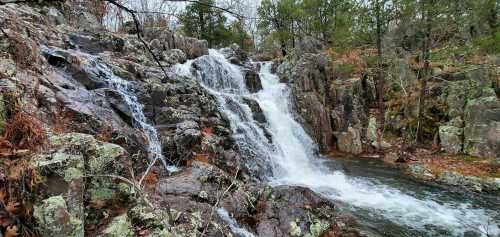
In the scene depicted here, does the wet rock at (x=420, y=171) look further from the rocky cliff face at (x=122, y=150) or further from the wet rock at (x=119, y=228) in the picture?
the wet rock at (x=119, y=228)

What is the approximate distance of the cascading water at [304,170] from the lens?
677cm

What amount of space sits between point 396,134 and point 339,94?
3.32 meters

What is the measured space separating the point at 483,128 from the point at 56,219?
13.1m

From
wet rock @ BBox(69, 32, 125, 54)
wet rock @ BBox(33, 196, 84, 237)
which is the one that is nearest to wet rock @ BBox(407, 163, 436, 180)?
wet rock @ BBox(33, 196, 84, 237)

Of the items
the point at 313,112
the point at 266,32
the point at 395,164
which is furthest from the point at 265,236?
the point at 266,32

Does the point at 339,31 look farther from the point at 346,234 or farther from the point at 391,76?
the point at 346,234

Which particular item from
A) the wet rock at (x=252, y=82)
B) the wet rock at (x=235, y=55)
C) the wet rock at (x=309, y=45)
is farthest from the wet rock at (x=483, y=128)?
the wet rock at (x=235, y=55)

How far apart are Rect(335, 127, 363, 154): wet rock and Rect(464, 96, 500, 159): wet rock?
12.7 ft

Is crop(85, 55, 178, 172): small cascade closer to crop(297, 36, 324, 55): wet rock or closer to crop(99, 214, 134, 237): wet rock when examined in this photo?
crop(99, 214, 134, 237): wet rock

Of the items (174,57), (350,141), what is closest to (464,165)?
(350,141)

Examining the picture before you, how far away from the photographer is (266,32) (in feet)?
73.4

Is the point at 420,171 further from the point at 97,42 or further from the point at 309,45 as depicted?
the point at 97,42

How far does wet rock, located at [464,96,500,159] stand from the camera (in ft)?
34.7

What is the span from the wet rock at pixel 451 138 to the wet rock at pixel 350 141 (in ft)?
Answer: 10.2
